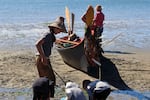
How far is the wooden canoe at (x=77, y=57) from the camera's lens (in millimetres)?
11512

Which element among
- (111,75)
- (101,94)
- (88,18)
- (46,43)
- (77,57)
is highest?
(88,18)

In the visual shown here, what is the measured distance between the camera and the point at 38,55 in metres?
8.50

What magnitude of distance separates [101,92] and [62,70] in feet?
24.8

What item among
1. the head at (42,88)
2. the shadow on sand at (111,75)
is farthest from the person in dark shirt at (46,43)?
the head at (42,88)

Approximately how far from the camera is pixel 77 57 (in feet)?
38.7

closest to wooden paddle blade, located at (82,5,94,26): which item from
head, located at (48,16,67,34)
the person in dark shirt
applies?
the person in dark shirt

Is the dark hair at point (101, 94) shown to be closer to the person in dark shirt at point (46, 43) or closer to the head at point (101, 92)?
the head at point (101, 92)

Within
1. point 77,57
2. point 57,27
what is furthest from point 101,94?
point 77,57

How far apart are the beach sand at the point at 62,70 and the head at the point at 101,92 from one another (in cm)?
568

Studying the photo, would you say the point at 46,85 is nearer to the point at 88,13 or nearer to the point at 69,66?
the point at 88,13

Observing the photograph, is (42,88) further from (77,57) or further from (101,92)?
(77,57)

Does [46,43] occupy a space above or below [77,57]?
above

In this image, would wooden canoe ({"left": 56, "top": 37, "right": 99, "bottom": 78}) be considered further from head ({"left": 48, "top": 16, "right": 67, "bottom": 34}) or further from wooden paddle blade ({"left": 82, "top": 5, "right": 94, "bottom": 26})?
head ({"left": 48, "top": 16, "right": 67, "bottom": 34})

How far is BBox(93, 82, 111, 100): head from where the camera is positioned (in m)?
4.59
